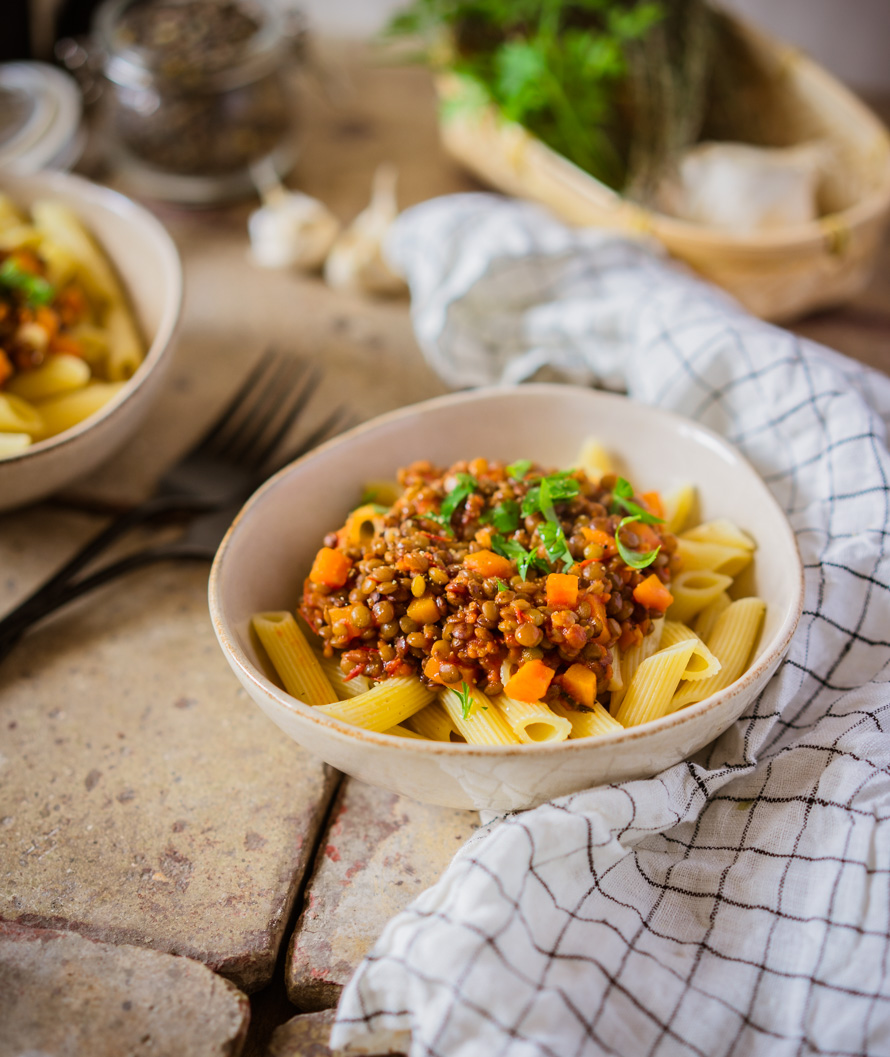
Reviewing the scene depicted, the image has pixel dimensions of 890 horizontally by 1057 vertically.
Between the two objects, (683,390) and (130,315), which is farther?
(130,315)

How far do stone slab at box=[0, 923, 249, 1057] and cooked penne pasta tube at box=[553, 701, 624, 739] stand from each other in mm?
720

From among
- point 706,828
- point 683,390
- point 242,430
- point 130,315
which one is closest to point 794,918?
point 706,828

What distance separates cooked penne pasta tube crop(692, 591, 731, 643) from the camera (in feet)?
5.78

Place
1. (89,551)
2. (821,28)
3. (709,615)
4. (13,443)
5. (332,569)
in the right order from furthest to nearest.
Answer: (821,28)
(89,551)
(13,443)
(709,615)
(332,569)

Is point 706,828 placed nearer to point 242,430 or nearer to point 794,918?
point 794,918

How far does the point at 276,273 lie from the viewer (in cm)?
307

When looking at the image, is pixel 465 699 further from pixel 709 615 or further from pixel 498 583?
pixel 709 615

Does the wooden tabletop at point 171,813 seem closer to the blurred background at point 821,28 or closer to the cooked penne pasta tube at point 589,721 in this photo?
the cooked penne pasta tube at point 589,721

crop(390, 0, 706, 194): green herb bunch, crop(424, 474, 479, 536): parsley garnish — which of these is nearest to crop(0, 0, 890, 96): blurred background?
crop(390, 0, 706, 194): green herb bunch

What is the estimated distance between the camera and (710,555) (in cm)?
180

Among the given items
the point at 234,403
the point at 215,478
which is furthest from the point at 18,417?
the point at 234,403

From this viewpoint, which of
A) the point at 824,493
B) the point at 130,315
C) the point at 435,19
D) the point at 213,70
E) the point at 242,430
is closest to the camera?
the point at 824,493

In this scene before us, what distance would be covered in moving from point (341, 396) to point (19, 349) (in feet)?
2.94

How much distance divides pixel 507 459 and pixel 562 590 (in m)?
0.67
